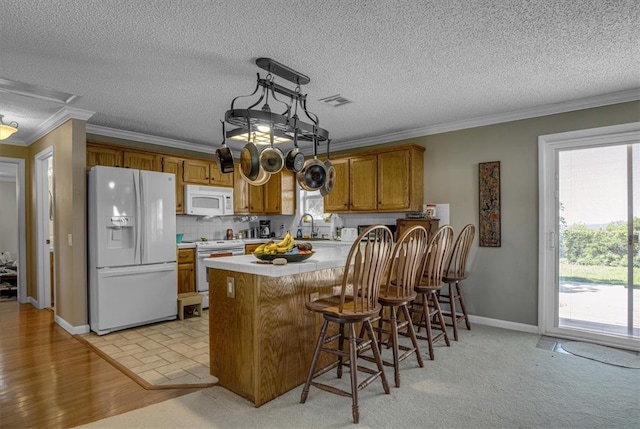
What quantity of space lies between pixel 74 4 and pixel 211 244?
12.2 feet

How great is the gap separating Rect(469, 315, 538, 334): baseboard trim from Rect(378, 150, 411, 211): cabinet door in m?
1.56

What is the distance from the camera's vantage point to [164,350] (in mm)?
3525

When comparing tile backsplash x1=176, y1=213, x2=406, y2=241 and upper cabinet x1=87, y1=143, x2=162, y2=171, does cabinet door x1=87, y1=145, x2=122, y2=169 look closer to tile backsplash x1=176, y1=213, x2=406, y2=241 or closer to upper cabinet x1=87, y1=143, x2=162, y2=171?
upper cabinet x1=87, y1=143, x2=162, y2=171

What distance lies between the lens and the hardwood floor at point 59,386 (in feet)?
7.83

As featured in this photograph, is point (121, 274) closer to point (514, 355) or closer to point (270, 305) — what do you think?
point (270, 305)

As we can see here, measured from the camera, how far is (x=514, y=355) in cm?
336

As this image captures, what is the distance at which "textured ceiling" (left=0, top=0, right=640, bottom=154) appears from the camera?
212 centimetres

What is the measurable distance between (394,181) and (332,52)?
8.43 feet

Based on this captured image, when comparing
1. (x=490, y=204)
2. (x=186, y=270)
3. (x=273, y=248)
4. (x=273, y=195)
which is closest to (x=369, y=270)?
(x=273, y=248)

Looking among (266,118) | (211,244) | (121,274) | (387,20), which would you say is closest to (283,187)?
(211,244)

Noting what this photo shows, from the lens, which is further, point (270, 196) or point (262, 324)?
point (270, 196)

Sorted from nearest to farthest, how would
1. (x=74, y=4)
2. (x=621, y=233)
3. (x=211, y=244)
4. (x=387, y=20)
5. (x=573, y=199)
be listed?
1. (x=74, y=4)
2. (x=387, y=20)
3. (x=621, y=233)
4. (x=573, y=199)
5. (x=211, y=244)

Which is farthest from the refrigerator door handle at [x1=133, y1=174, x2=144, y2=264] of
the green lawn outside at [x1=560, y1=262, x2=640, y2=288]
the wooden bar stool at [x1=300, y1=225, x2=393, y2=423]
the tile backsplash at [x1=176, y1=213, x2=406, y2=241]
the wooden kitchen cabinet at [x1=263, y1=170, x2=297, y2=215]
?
the green lawn outside at [x1=560, y1=262, x2=640, y2=288]

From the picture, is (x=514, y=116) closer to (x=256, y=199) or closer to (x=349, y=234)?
(x=349, y=234)
